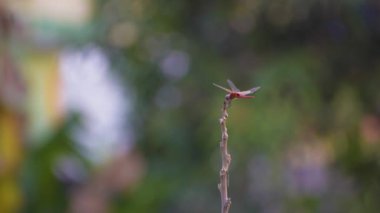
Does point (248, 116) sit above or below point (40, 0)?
below

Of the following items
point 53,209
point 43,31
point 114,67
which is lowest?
point 53,209

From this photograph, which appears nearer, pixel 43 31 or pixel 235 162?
pixel 235 162

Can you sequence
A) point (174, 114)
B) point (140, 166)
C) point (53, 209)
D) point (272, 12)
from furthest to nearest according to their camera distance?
point (53, 209), point (140, 166), point (174, 114), point (272, 12)

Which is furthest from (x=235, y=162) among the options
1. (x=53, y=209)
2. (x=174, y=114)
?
(x=53, y=209)

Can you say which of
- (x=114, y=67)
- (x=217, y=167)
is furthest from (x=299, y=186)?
(x=114, y=67)

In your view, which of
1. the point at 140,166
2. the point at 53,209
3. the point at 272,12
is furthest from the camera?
the point at 53,209

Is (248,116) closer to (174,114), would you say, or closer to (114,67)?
(174,114)

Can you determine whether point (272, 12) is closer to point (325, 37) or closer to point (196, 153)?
point (325, 37)
